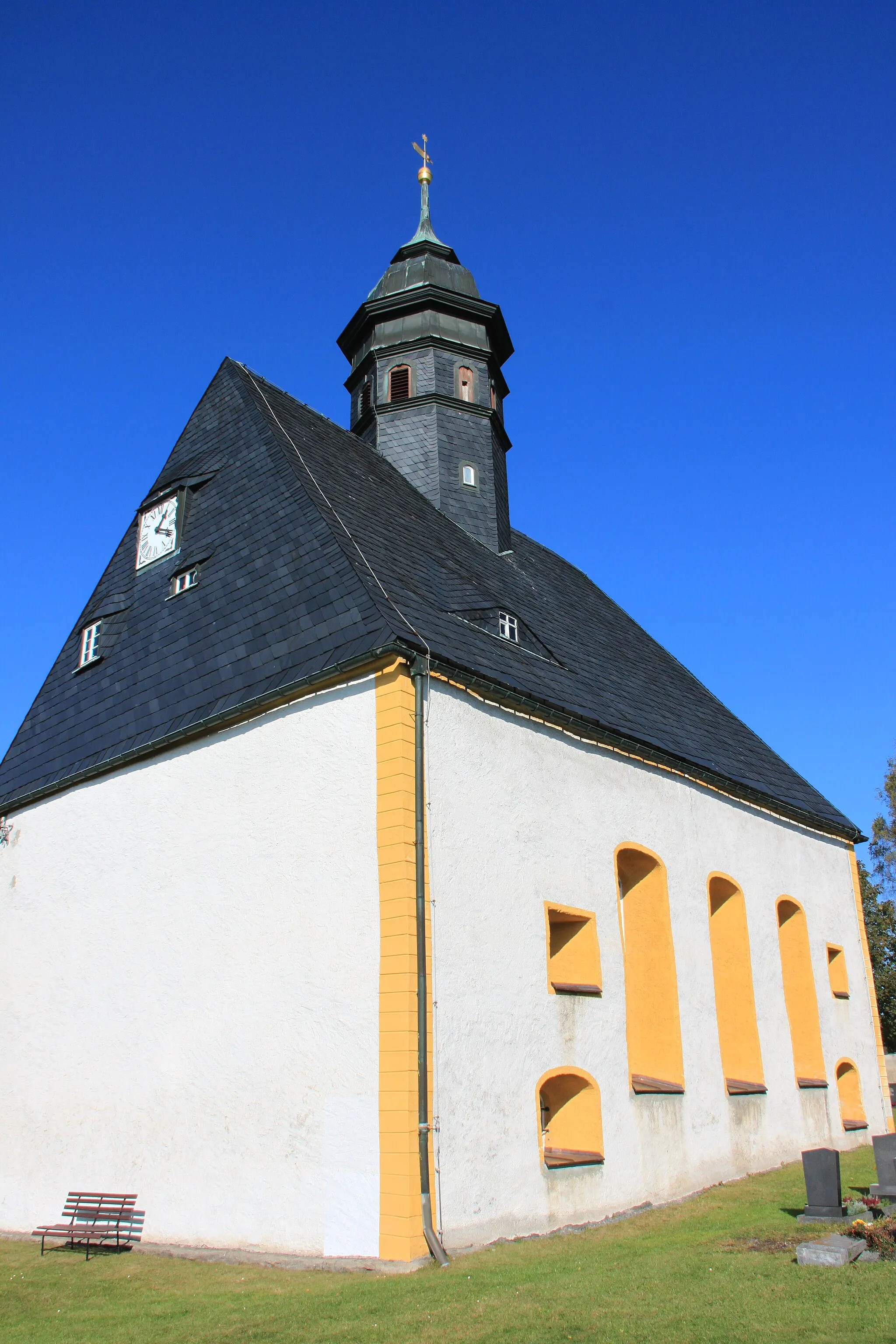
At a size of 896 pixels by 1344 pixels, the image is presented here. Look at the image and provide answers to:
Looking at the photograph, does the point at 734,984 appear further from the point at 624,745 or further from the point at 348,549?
the point at 348,549

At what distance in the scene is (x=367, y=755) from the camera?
9.73 metres

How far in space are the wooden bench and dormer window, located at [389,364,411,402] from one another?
1358cm

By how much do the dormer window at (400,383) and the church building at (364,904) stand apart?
9.09 ft

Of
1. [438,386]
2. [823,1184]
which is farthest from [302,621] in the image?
[438,386]

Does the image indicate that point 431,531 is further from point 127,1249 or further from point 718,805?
point 127,1249

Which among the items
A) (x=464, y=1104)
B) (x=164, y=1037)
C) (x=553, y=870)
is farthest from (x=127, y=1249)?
(x=553, y=870)

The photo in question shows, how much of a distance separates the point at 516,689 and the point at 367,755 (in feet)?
6.83

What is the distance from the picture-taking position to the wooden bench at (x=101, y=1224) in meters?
9.75

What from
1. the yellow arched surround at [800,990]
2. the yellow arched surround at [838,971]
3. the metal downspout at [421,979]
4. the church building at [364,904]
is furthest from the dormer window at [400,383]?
the yellow arched surround at [838,971]

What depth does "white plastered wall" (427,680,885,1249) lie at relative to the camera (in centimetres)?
927

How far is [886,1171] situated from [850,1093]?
8353 mm

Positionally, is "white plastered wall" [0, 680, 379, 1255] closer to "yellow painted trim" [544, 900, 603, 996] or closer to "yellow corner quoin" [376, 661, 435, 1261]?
"yellow corner quoin" [376, 661, 435, 1261]

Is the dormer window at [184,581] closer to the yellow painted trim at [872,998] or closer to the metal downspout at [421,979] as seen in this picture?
the metal downspout at [421,979]

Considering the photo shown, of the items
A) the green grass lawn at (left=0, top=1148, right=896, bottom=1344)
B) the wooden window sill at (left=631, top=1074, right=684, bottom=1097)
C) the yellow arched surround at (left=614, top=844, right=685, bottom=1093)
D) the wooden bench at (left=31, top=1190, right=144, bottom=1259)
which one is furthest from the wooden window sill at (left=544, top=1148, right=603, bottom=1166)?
the wooden bench at (left=31, top=1190, right=144, bottom=1259)
